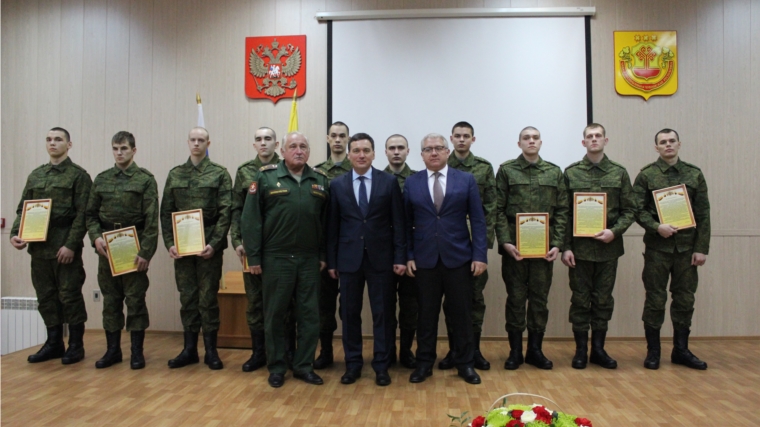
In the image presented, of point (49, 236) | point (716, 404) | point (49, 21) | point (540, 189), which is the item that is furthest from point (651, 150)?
point (49, 21)

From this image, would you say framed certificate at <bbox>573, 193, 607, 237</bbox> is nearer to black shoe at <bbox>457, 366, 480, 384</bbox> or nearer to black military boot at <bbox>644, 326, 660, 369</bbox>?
black military boot at <bbox>644, 326, 660, 369</bbox>

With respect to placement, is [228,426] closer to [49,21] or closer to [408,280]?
[408,280]

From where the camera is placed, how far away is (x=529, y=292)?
4.00 metres

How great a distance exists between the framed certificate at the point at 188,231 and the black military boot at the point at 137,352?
747 millimetres

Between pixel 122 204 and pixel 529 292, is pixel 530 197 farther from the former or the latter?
pixel 122 204


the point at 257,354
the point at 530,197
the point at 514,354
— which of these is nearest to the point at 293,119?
the point at 257,354

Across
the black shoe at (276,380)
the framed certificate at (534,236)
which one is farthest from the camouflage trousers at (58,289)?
the framed certificate at (534,236)

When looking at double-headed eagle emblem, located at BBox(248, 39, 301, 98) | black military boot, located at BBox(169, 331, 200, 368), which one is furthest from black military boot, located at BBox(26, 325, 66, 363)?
double-headed eagle emblem, located at BBox(248, 39, 301, 98)

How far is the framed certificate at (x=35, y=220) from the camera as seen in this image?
407 centimetres

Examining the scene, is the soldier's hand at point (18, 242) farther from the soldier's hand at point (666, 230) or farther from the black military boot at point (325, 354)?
the soldier's hand at point (666, 230)

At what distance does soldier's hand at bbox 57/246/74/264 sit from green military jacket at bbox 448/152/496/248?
10.00 feet

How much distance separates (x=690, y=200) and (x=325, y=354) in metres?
3.04

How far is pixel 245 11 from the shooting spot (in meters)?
5.38

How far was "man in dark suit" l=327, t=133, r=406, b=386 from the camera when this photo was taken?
3508 millimetres
